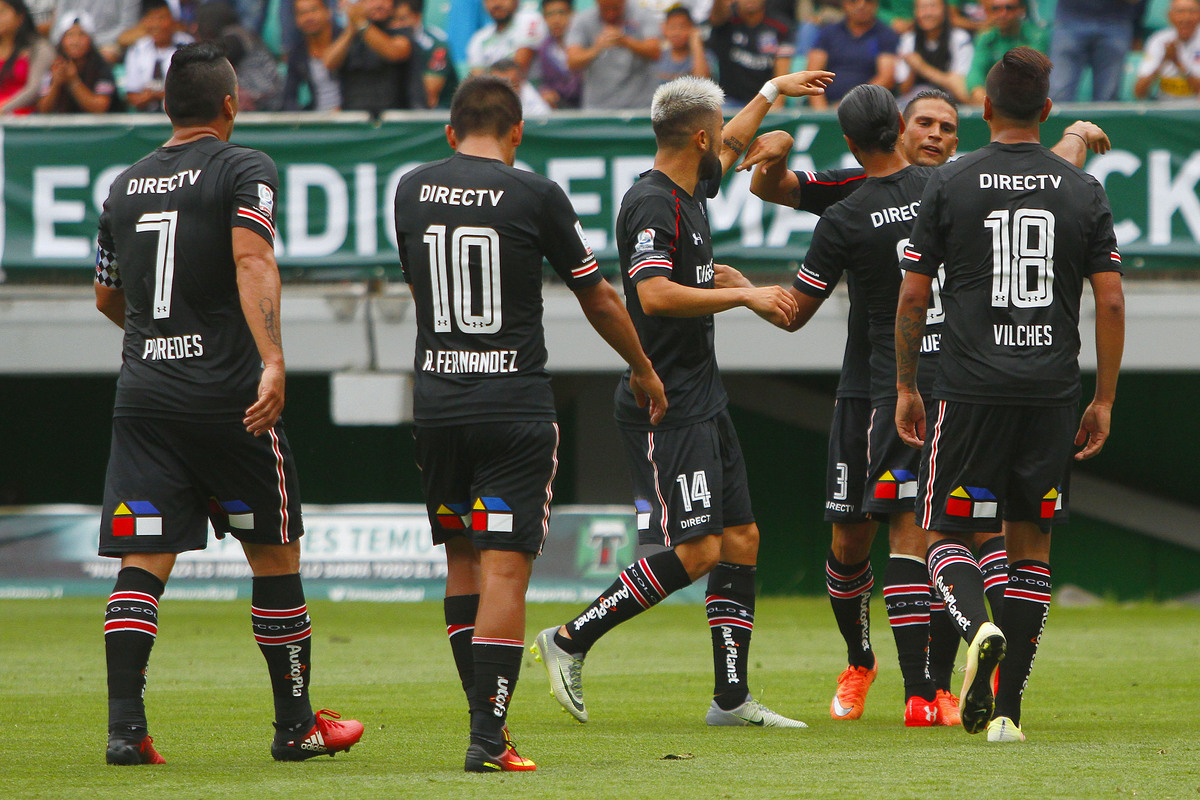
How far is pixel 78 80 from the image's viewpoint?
13250 mm

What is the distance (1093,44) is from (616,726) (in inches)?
339

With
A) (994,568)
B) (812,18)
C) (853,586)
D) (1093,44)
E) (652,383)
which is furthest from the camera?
(812,18)

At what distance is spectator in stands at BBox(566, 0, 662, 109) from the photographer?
12781 mm

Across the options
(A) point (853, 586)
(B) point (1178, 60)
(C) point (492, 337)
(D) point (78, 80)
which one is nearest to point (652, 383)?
(C) point (492, 337)

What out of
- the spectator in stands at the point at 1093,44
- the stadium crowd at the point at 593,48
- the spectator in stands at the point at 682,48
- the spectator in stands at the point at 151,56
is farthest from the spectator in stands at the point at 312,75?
the spectator in stands at the point at 1093,44

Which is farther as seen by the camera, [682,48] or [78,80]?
[78,80]

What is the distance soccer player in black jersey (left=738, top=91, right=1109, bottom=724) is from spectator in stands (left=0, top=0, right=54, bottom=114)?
921cm

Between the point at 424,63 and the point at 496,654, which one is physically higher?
the point at 424,63

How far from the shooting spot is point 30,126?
1237 cm

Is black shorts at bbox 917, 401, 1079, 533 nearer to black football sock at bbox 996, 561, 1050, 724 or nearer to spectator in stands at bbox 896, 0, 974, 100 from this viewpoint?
black football sock at bbox 996, 561, 1050, 724

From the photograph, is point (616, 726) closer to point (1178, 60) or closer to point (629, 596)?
point (629, 596)

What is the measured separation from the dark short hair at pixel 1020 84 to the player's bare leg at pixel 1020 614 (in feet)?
4.53

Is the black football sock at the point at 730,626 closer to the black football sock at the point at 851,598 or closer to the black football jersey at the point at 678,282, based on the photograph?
the black football sock at the point at 851,598

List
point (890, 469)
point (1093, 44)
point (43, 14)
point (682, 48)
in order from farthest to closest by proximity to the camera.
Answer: point (43, 14)
point (682, 48)
point (1093, 44)
point (890, 469)
